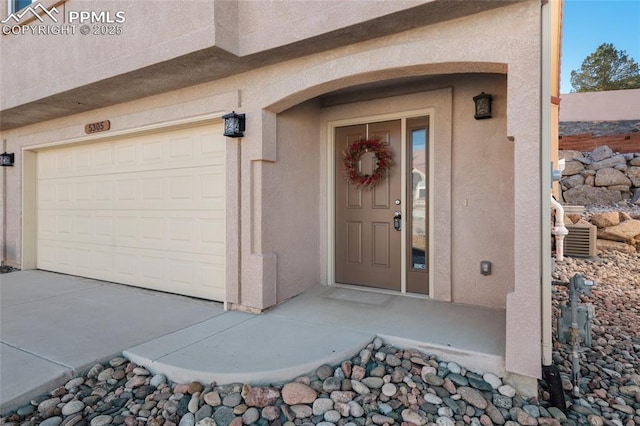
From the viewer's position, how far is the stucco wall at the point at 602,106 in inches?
596

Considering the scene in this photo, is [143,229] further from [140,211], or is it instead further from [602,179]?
[602,179]

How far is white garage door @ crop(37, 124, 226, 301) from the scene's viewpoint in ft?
15.5

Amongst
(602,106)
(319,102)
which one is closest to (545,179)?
(319,102)

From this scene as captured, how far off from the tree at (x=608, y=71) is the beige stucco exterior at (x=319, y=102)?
20.8 meters

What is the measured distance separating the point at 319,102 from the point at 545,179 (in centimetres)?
320

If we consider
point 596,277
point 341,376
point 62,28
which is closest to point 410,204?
point 341,376

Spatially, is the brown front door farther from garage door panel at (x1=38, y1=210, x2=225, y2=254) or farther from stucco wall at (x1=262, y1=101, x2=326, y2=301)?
garage door panel at (x1=38, y1=210, x2=225, y2=254)

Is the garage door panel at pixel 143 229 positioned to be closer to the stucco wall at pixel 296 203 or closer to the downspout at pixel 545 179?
the stucco wall at pixel 296 203

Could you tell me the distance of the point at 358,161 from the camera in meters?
4.91

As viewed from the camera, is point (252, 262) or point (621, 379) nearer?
point (621, 379)

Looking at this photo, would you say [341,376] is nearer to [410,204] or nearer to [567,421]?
[567,421]

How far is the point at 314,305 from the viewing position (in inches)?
169

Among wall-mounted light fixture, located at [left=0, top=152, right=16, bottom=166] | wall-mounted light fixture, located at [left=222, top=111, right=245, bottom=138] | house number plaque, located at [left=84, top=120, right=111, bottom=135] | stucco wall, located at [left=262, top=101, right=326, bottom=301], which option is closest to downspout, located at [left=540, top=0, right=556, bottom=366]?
stucco wall, located at [left=262, top=101, right=326, bottom=301]

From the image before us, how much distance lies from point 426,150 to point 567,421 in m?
2.97
